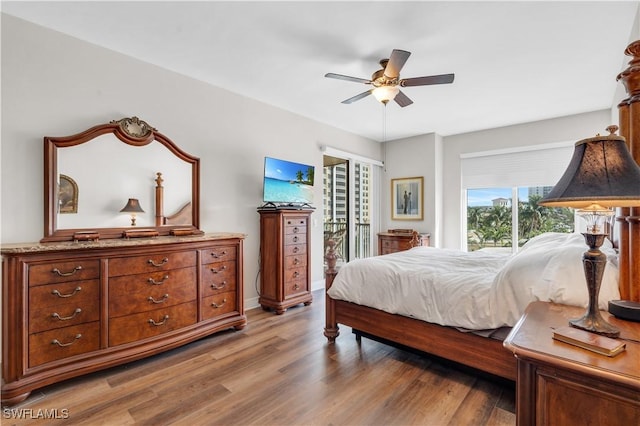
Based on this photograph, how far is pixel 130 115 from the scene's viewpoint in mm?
2887

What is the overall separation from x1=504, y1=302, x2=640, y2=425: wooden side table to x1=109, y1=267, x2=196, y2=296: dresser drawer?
249cm

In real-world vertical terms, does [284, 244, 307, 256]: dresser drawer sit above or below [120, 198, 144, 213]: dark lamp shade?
below

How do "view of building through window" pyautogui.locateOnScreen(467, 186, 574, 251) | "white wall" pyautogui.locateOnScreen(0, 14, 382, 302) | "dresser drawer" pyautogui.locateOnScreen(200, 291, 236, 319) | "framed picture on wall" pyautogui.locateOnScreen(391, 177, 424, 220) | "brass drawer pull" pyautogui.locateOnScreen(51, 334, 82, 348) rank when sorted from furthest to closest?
"framed picture on wall" pyautogui.locateOnScreen(391, 177, 424, 220)
"view of building through window" pyautogui.locateOnScreen(467, 186, 574, 251)
"dresser drawer" pyautogui.locateOnScreen(200, 291, 236, 319)
"white wall" pyautogui.locateOnScreen(0, 14, 382, 302)
"brass drawer pull" pyautogui.locateOnScreen(51, 334, 82, 348)

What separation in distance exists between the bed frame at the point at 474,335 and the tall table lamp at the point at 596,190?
239mm

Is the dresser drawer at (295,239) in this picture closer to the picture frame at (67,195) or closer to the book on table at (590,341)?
the picture frame at (67,195)

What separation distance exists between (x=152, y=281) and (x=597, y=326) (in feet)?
9.11

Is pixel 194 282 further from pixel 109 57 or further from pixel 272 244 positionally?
pixel 109 57

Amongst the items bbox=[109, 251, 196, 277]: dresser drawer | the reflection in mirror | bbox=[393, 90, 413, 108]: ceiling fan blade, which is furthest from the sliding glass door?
bbox=[109, 251, 196, 277]: dresser drawer

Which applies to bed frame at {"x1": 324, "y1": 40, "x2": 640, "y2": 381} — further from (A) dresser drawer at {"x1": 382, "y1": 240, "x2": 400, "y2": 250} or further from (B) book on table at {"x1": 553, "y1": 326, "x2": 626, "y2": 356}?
(A) dresser drawer at {"x1": 382, "y1": 240, "x2": 400, "y2": 250}

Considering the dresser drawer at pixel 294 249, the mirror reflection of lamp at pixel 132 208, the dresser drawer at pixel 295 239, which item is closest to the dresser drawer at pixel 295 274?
the dresser drawer at pixel 294 249

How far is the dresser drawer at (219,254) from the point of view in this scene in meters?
2.90

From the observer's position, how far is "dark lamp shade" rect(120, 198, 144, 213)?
2.79 m

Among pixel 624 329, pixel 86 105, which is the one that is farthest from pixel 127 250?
pixel 624 329

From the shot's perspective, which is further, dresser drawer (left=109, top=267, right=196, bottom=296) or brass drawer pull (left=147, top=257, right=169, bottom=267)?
brass drawer pull (left=147, top=257, right=169, bottom=267)
